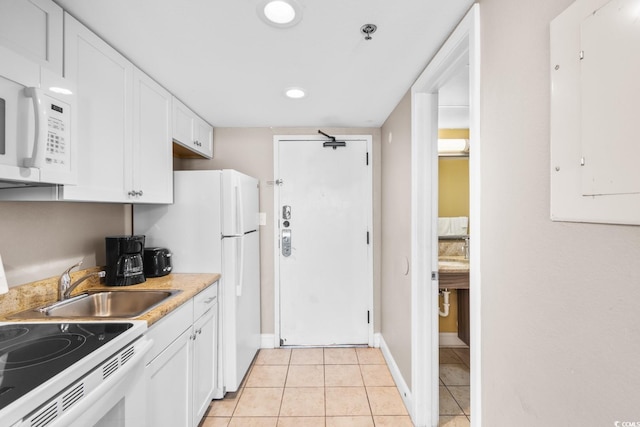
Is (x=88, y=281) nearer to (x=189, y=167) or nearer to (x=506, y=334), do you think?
(x=189, y=167)

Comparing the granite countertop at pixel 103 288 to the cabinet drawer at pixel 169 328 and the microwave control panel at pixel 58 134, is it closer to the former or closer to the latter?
the cabinet drawer at pixel 169 328

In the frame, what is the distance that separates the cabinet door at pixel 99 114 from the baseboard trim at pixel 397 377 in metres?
2.20

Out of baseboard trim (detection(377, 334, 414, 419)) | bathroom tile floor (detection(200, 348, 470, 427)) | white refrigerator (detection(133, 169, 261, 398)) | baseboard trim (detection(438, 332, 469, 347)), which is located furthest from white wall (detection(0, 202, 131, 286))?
baseboard trim (detection(438, 332, 469, 347))

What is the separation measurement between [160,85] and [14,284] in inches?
54.1

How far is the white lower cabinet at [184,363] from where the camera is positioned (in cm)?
145

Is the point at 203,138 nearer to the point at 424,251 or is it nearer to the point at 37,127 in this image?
the point at 37,127

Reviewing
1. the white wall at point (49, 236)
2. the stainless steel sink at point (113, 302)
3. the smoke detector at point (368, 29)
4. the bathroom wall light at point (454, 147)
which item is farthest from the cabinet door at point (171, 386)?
the bathroom wall light at point (454, 147)

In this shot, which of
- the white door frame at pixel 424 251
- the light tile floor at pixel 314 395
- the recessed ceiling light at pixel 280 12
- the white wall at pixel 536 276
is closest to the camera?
the white wall at pixel 536 276

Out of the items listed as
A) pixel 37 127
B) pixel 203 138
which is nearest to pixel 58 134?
pixel 37 127

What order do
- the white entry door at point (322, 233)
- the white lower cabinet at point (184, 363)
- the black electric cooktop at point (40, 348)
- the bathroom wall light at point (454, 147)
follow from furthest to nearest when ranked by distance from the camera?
the white entry door at point (322, 233) < the bathroom wall light at point (454, 147) < the white lower cabinet at point (184, 363) < the black electric cooktop at point (40, 348)

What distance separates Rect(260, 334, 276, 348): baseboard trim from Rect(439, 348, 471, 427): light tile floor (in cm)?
158

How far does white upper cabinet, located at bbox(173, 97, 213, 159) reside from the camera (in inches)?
87.7

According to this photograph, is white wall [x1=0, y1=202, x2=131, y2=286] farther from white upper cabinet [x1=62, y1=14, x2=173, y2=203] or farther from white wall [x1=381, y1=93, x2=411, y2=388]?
white wall [x1=381, y1=93, x2=411, y2=388]

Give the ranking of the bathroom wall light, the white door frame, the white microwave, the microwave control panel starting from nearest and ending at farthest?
the white microwave → the microwave control panel → the white door frame → the bathroom wall light
